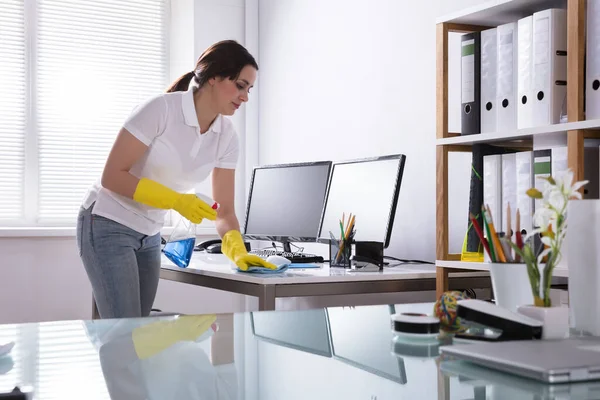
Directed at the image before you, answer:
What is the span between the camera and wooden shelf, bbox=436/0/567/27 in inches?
74.3

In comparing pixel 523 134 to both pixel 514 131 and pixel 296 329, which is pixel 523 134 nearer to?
pixel 514 131

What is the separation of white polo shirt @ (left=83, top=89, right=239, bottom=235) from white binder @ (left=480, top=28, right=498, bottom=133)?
918 mm

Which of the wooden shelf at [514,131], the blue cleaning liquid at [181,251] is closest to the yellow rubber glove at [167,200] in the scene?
the blue cleaning liquid at [181,251]

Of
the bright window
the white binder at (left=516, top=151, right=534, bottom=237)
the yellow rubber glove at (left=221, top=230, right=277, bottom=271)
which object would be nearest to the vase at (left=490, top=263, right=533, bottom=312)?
the white binder at (left=516, top=151, right=534, bottom=237)

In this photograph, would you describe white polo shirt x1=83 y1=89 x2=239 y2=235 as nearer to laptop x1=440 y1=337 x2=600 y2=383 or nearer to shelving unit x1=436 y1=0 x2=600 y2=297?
shelving unit x1=436 y1=0 x2=600 y2=297

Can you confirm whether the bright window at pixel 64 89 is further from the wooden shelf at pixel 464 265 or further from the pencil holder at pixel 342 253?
the wooden shelf at pixel 464 265

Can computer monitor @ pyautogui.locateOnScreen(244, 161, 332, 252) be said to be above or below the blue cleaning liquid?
above

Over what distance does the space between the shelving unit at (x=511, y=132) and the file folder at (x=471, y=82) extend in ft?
0.16

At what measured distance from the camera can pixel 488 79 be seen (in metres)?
2.00

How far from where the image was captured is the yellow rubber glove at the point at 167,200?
2.27 m

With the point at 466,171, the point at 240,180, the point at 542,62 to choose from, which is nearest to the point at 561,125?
the point at 542,62

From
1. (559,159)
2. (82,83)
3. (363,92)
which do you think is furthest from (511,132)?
(82,83)

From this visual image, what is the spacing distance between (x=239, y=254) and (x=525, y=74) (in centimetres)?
108

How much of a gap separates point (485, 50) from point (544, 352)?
131 cm
